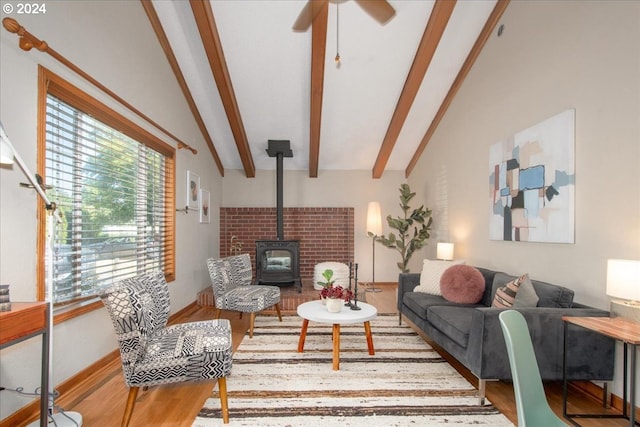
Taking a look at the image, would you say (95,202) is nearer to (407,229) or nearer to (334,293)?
(334,293)

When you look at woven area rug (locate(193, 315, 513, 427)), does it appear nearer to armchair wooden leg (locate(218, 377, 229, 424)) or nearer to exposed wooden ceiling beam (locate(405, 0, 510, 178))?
armchair wooden leg (locate(218, 377, 229, 424))

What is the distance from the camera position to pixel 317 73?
401 cm

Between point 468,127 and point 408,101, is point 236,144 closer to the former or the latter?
point 408,101

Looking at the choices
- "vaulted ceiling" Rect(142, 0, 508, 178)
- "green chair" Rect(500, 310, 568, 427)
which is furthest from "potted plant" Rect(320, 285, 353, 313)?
"vaulted ceiling" Rect(142, 0, 508, 178)

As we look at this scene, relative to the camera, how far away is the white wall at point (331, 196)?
6332mm

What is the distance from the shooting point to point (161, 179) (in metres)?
3.88

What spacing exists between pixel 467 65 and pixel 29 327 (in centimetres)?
468

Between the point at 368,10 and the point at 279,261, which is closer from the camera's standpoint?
the point at 368,10

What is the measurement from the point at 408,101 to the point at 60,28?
12.1 ft

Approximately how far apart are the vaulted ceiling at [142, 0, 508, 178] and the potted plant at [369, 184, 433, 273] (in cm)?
93

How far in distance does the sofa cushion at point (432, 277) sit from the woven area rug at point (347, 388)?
1.78 feet

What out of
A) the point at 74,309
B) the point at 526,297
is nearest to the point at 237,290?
the point at 74,309

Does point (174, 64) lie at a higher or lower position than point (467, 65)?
lower

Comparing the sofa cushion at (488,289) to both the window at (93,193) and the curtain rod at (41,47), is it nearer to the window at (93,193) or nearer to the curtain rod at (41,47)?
the window at (93,193)
